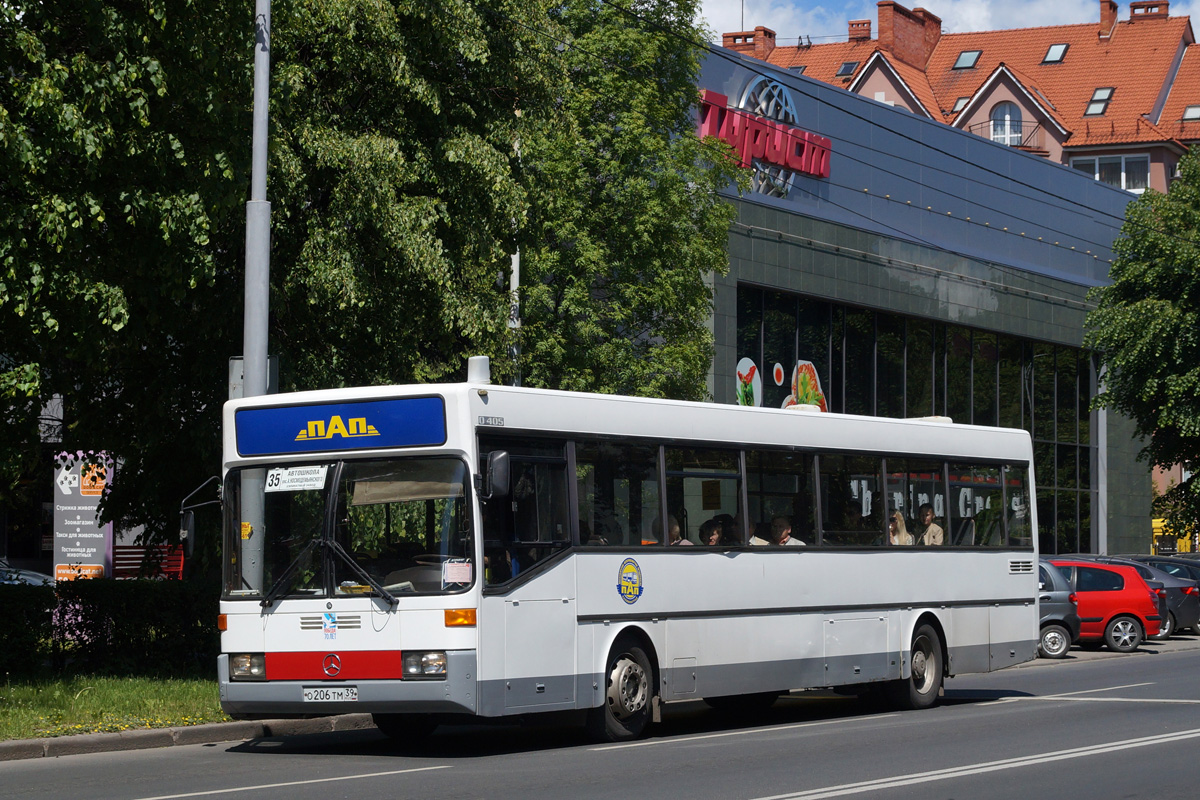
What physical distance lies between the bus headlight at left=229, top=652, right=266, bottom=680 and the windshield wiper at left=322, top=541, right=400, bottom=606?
1.03 meters

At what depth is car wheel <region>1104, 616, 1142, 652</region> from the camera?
86.4 feet

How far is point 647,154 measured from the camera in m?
22.3

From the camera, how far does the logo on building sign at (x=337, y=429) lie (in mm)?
11812

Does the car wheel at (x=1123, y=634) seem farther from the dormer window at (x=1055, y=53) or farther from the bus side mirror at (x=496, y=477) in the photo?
the dormer window at (x=1055, y=53)

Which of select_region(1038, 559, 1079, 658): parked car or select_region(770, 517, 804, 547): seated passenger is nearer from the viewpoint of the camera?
select_region(770, 517, 804, 547): seated passenger

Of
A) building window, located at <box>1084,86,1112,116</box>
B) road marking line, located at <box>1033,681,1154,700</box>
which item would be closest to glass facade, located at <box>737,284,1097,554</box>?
road marking line, located at <box>1033,681,1154,700</box>

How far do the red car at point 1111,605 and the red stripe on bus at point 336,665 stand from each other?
1738 cm

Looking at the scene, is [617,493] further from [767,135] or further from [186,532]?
Result: [767,135]

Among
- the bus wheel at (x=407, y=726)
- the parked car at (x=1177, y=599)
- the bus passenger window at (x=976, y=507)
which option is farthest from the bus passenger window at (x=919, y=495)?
the parked car at (x=1177, y=599)

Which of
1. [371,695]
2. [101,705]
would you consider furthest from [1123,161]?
[371,695]

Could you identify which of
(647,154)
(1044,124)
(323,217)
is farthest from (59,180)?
(1044,124)

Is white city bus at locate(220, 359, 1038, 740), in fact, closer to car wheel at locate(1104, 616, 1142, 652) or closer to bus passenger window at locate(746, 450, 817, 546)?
bus passenger window at locate(746, 450, 817, 546)

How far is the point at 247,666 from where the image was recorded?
1201cm

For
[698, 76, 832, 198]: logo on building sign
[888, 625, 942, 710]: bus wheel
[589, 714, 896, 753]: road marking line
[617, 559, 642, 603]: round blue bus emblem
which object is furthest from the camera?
[698, 76, 832, 198]: logo on building sign
